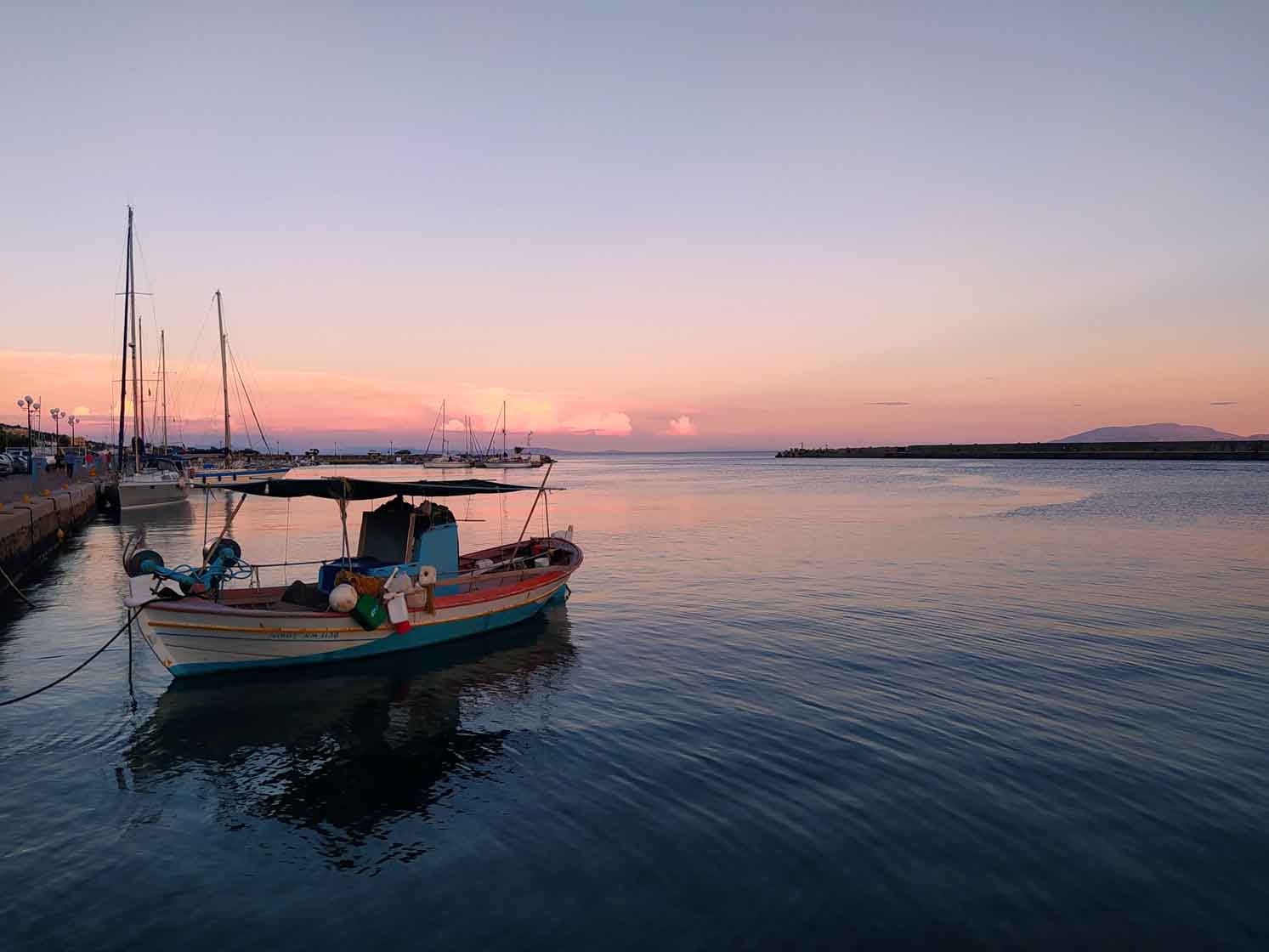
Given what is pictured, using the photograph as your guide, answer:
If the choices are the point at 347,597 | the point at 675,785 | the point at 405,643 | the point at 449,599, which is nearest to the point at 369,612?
the point at 347,597

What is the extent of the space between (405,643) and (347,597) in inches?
89.0

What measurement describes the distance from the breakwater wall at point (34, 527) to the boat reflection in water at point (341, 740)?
16.6 metres

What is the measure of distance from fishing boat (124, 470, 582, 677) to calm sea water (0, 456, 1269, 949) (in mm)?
643

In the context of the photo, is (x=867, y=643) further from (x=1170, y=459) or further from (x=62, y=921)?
(x=1170, y=459)

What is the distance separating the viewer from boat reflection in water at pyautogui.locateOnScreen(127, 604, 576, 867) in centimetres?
989

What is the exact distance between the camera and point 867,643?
59.2 feet

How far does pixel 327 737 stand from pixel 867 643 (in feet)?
40.4

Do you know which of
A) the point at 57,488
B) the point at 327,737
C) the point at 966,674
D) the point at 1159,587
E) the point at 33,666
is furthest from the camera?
the point at 57,488

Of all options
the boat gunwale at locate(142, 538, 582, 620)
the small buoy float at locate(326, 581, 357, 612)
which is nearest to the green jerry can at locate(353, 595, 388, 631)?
the small buoy float at locate(326, 581, 357, 612)

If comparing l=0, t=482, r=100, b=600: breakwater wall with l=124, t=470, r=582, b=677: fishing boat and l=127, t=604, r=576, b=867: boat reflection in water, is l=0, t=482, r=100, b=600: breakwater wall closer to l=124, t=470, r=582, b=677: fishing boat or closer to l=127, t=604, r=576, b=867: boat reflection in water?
l=124, t=470, r=582, b=677: fishing boat

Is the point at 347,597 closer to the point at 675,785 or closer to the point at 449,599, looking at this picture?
the point at 449,599

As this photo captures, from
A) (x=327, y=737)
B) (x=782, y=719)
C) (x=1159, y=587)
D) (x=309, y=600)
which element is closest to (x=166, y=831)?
(x=327, y=737)

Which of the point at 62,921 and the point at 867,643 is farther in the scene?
the point at 867,643

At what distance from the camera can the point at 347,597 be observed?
15617mm
